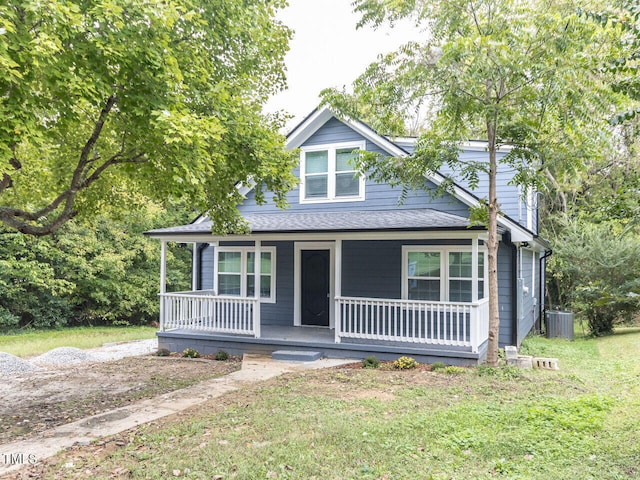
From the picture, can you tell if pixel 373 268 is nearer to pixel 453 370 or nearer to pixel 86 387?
pixel 453 370

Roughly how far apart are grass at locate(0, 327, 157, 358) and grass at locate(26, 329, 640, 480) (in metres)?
9.10

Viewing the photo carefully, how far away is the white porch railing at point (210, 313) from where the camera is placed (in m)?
10.8

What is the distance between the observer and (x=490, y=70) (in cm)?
730

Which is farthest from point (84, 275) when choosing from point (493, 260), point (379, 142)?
point (493, 260)

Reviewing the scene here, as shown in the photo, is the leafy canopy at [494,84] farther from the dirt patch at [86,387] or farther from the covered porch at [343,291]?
the dirt patch at [86,387]

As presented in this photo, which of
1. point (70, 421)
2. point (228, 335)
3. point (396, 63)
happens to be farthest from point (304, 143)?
point (70, 421)

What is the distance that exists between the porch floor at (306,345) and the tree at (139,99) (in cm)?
310

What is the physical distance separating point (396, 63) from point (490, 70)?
1905mm

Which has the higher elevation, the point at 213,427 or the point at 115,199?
the point at 115,199

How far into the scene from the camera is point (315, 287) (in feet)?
40.8

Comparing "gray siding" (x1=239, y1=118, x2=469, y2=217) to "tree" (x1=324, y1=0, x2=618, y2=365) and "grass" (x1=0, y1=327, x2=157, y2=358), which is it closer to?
"tree" (x1=324, y1=0, x2=618, y2=365)

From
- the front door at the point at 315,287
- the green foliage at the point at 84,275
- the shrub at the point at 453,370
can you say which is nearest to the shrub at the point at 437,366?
the shrub at the point at 453,370

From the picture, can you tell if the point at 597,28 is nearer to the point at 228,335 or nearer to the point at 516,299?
the point at 516,299

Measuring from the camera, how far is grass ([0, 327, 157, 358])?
525 inches
